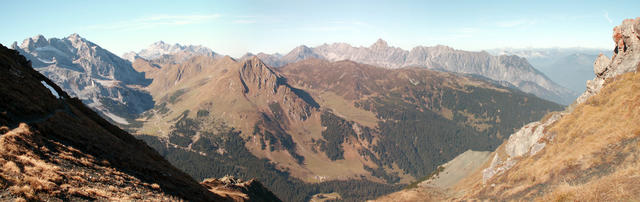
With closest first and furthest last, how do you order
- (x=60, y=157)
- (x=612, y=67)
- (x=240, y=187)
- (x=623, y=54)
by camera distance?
1. (x=60, y=157)
2. (x=623, y=54)
3. (x=612, y=67)
4. (x=240, y=187)

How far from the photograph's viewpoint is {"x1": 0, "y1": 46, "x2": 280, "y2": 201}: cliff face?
2378 centimetres

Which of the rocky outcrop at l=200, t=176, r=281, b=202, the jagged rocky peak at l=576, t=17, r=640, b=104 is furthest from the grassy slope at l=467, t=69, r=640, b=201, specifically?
the rocky outcrop at l=200, t=176, r=281, b=202

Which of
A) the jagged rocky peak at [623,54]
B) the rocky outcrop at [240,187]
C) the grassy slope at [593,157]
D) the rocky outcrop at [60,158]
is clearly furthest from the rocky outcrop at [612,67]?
the rocky outcrop at [60,158]

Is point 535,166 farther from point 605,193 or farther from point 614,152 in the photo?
point 605,193

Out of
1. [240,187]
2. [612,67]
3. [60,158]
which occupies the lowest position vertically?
[240,187]

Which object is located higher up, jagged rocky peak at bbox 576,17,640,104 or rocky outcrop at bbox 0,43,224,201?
jagged rocky peak at bbox 576,17,640,104

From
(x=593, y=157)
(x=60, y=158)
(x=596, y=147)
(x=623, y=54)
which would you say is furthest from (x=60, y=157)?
(x=623, y=54)

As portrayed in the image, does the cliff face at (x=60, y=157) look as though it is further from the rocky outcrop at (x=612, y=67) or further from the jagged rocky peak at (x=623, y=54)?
the jagged rocky peak at (x=623, y=54)

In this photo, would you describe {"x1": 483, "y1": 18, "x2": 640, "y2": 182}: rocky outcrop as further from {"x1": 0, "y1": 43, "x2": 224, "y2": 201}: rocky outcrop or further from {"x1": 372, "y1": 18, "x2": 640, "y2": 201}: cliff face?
{"x1": 0, "y1": 43, "x2": 224, "y2": 201}: rocky outcrop

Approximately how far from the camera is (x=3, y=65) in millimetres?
43844

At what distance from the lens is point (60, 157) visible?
28.9 meters

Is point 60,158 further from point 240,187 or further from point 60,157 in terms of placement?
point 240,187

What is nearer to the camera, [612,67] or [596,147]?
[596,147]

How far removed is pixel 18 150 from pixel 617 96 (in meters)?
102
